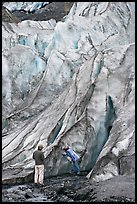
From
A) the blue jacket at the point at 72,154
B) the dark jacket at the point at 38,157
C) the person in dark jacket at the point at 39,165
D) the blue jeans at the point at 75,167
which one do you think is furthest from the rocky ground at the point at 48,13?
the dark jacket at the point at 38,157

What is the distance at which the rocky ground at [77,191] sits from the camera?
1251 cm

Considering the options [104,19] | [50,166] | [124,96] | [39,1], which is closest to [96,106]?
[124,96]

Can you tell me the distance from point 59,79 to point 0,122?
457cm

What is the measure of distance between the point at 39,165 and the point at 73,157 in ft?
6.28

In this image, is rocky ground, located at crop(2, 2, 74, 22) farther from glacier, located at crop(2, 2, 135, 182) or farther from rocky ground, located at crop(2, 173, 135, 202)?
rocky ground, located at crop(2, 173, 135, 202)

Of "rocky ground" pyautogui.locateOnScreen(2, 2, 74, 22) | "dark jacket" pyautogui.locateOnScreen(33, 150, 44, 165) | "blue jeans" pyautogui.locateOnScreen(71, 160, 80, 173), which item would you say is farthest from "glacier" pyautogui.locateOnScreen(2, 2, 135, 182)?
"rocky ground" pyautogui.locateOnScreen(2, 2, 74, 22)

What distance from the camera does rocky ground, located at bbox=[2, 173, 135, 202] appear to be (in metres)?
12.5

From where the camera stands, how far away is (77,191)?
13859 millimetres

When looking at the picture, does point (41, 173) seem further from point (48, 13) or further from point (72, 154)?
point (48, 13)

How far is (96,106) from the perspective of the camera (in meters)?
19.0

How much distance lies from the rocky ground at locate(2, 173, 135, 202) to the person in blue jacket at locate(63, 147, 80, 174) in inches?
55.4

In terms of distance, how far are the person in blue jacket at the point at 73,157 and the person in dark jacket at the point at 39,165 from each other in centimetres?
166

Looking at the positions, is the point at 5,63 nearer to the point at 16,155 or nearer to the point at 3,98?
the point at 3,98

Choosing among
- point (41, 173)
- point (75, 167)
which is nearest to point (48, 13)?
point (75, 167)
